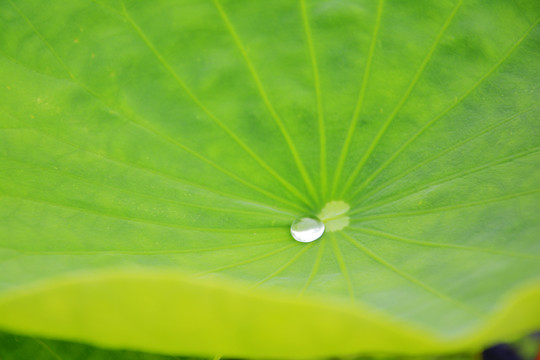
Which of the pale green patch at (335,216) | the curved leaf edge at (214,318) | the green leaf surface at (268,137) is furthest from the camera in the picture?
the pale green patch at (335,216)

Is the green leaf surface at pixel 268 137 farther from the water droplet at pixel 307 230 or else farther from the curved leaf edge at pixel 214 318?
the curved leaf edge at pixel 214 318

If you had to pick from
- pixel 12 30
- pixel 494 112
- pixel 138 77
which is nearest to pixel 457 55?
pixel 494 112

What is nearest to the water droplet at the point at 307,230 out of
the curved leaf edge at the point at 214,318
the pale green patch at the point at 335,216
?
the pale green patch at the point at 335,216

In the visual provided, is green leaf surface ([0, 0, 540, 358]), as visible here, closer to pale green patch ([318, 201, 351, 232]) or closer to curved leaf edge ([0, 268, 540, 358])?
pale green patch ([318, 201, 351, 232])

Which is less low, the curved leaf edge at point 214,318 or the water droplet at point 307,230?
→ the water droplet at point 307,230

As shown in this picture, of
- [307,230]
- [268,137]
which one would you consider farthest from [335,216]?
[268,137]

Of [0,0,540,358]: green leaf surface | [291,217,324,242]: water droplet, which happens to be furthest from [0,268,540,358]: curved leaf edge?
[291,217,324,242]: water droplet
